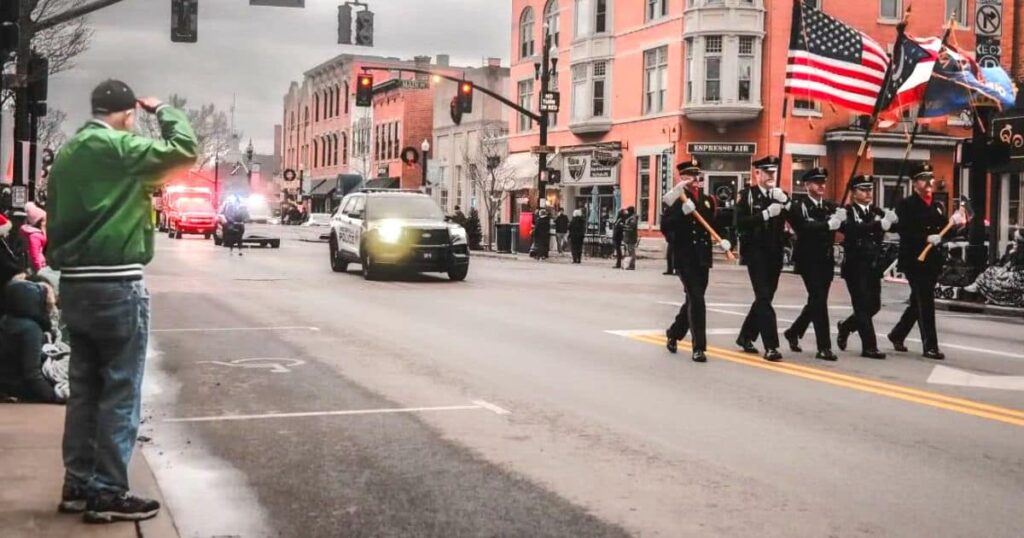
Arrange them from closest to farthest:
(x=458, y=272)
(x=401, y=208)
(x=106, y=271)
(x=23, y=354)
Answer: (x=106, y=271), (x=23, y=354), (x=458, y=272), (x=401, y=208)

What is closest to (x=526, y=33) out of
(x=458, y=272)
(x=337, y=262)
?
(x=337, y=262)

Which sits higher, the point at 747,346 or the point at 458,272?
the point at 458,272

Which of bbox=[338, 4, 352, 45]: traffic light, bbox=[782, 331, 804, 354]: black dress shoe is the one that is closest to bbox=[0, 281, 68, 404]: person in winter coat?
bbox=[782, 331, 804, 354]: black dress shoe

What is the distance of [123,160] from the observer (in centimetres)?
533

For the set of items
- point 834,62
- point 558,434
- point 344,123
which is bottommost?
point 558,434

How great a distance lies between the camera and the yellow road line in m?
9.02

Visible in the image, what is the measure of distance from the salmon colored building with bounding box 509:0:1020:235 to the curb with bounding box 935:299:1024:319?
1929 cm

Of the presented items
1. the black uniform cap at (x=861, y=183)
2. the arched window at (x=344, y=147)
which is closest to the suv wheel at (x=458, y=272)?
the black uniform cap at (x=861, y=183)

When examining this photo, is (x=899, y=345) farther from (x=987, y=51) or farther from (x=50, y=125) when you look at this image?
(x=50, y=125)

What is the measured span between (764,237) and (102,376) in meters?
7.96

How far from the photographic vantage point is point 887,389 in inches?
398

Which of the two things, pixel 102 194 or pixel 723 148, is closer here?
pixel 102 194

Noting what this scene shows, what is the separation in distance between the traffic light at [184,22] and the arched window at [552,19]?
3169 cm

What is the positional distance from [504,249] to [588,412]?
36193 millimetres
